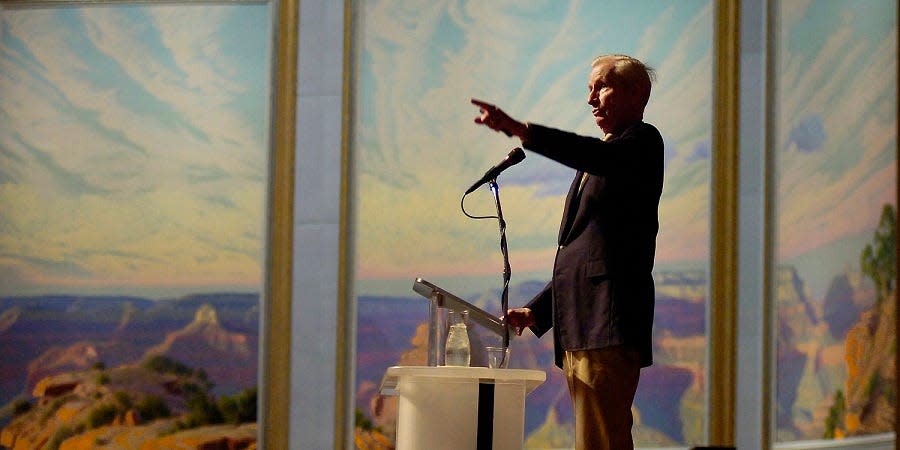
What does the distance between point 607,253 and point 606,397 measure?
14.4 inches

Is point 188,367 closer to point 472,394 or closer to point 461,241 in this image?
point 461,241

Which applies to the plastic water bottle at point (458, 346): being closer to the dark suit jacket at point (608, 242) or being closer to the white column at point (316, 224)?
the dark suit jacket at point (608, 242)

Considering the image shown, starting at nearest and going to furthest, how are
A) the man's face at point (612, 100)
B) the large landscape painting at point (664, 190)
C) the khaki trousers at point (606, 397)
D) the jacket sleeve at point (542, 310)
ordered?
the khaki trousers at point (606, 397) < the man's face at point (612, 100) < the jacket sleeve at point (542, 310) < the large landscape painting at point (664, 190)

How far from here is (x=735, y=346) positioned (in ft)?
16.8

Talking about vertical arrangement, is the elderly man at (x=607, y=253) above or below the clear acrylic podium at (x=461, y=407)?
above

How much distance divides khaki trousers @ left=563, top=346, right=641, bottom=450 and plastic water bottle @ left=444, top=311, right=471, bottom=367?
Answer: 366 millimetres

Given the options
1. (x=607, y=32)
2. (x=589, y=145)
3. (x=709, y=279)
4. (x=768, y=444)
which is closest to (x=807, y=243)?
(x=709, y=279)

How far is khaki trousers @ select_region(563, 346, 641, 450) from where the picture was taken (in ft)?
10.4

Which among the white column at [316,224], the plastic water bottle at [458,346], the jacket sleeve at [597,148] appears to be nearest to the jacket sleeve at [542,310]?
the plastic water bottle at [458,346]

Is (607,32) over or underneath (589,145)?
over

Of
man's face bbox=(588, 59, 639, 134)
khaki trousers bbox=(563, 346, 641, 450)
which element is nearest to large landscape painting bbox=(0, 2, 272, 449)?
man's face bbox=(588, 59, 639, 134)

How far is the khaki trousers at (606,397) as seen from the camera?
10.4 ft

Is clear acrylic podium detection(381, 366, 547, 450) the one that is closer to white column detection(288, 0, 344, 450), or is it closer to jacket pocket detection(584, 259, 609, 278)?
jacket pocket detection(584, 259, 609, 278)

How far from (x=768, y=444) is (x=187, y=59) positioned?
9.53 ft
